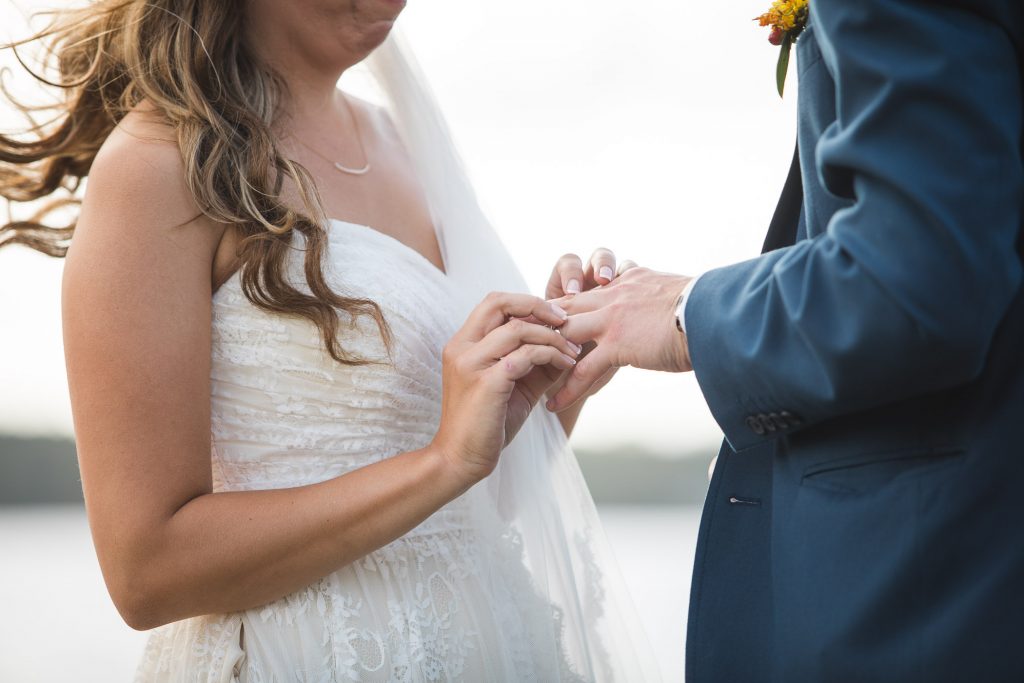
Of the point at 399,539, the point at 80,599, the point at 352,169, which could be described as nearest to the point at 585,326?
the point at 399,539

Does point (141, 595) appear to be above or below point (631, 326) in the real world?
below

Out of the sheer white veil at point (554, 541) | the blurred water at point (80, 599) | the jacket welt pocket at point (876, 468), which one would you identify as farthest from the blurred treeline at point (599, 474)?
the jacket welt pocket at point (876, 468)

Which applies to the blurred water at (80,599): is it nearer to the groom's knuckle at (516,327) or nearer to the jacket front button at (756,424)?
the groom's knuckle at (516,327)

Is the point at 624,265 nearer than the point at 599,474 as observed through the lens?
Yes

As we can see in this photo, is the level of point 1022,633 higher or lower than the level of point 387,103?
lower

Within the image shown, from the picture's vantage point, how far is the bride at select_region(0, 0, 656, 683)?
4.65ft

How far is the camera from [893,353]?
988 millimetres

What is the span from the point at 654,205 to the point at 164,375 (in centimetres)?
750

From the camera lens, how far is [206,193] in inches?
59.6

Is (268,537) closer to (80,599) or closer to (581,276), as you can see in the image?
(581,276)

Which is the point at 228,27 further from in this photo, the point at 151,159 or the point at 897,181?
the point at 897,181

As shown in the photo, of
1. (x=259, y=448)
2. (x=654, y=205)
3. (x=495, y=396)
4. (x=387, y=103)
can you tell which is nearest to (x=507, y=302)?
(x=495, y=396)

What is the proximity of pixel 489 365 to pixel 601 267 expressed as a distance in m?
0.35

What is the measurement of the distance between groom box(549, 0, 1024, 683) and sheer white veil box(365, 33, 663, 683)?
0.67 metres
